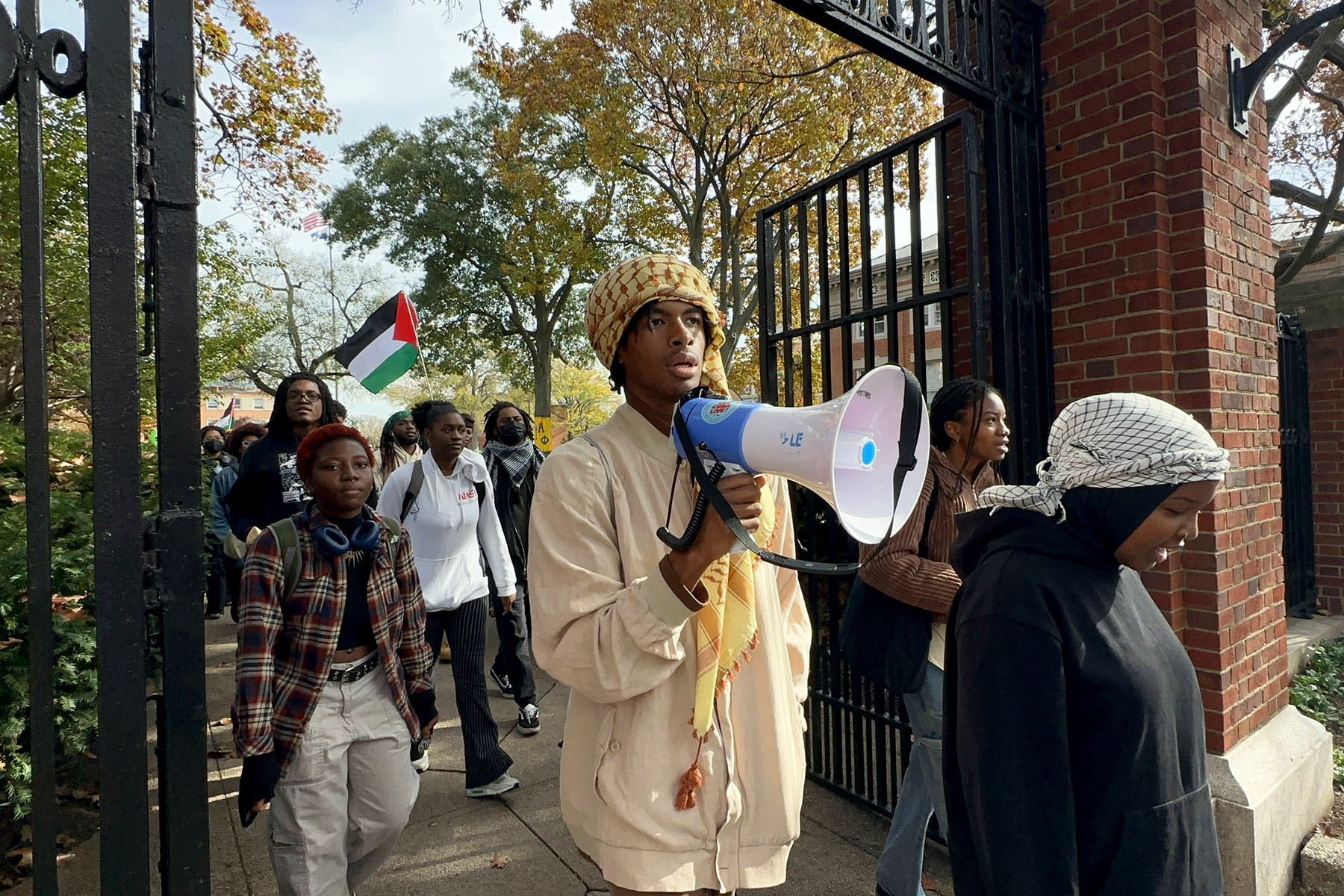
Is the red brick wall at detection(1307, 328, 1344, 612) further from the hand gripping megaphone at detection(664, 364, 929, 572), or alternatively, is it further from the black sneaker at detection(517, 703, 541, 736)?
the hand gripping megaphone at detection(664, 364, 929, 572)

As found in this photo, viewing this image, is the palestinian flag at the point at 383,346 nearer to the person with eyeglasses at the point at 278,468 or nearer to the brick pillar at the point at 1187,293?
the person with eyeglasses at the point at 278,468

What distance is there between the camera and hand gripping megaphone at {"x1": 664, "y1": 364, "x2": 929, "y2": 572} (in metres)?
1.32

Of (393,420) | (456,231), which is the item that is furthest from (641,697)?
(456,231)

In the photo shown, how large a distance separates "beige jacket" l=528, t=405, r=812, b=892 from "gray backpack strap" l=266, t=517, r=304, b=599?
1230 millimetres

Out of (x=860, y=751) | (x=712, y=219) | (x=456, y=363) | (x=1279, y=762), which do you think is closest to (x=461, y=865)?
(x=860, y=751)

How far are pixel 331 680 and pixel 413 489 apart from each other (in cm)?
174

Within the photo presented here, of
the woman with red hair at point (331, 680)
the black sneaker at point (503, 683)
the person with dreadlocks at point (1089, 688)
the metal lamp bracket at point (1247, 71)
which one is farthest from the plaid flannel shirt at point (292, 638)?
the metal lamp bracket at point (1247, 71)

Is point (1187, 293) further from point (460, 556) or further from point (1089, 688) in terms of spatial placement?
point (460, 556)

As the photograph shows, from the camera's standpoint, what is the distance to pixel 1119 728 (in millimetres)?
1523

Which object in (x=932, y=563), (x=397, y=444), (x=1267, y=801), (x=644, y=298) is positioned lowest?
(x=1267, y=801)

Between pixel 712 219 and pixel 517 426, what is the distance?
871cm

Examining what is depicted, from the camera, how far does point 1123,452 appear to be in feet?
5.16

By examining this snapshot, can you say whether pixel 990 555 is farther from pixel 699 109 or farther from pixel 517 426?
pixel 699 109

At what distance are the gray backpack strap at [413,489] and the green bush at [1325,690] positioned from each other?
4797mm
